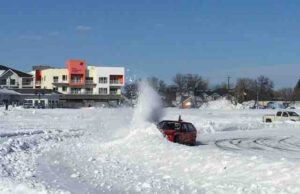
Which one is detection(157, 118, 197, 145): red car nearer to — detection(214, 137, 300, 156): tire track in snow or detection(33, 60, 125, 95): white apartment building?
detection(214, 137, 300, 156): tire track in snow

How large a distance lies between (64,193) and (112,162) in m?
7.77

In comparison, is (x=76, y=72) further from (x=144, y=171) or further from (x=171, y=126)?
(x=144, y=171)

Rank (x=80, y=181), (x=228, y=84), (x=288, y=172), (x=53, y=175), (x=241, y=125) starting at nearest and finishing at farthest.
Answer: (x=288, y=172), (x=80, y=181), (x=53, y=175), (x=241, y=125), (x=228, y=84)

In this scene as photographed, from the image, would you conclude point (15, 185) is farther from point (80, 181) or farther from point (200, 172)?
point (200, 172)

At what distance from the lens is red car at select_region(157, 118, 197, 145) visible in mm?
30812

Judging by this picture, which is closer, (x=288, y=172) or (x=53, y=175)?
(x=288, y=172)

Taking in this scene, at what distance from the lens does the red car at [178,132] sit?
101ft

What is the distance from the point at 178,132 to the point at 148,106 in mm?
9863

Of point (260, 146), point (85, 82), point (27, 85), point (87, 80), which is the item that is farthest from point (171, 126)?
point (27, 85)

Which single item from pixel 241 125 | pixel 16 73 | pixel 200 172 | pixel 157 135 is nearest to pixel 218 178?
pixel 200 172

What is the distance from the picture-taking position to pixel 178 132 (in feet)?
102

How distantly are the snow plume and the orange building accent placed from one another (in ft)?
388

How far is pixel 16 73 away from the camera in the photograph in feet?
519

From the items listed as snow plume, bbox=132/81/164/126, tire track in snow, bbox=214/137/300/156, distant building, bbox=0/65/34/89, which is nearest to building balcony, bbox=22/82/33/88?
distant building, bbox=0/65/34/89
